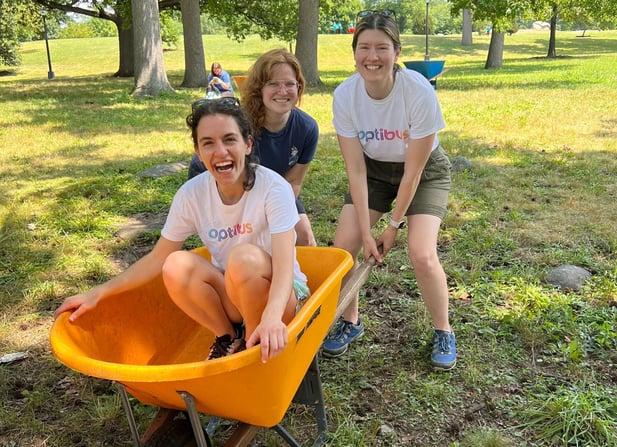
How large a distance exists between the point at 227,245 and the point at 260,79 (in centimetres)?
86

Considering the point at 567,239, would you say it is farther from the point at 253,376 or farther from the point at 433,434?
the point at 253,376

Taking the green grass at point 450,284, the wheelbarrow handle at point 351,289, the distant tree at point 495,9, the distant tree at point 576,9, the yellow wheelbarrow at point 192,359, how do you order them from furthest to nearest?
the distant tree at point 576,9 < the distant tree at point 495,9 < the green grass at point 450,284 < the wheelbarrow handle at point 351,289 < the yellow wheelbarrow at point 192,359

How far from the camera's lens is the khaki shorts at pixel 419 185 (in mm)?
2574

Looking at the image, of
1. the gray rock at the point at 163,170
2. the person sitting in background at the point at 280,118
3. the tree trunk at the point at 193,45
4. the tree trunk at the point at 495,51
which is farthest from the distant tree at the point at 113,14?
the person sitting in background at the point at 280,118

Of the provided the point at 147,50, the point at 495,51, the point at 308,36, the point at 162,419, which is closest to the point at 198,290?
the point at 162,419

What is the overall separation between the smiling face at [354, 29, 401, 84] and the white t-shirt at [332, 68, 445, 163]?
110 millimetres

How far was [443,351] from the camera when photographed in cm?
257

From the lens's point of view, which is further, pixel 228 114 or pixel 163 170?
pixel 163 170

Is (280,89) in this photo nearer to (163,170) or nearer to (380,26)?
(380,26)

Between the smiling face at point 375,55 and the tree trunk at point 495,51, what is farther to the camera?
the tree trunk at point 495,51

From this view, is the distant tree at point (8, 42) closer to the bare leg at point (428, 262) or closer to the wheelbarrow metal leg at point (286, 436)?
the bare leg at point (428, 262)

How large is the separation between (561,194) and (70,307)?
4223 millimetres

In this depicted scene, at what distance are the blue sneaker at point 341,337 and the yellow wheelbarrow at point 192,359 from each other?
56cm

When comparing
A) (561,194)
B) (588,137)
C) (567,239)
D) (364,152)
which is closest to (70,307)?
(364,152)
